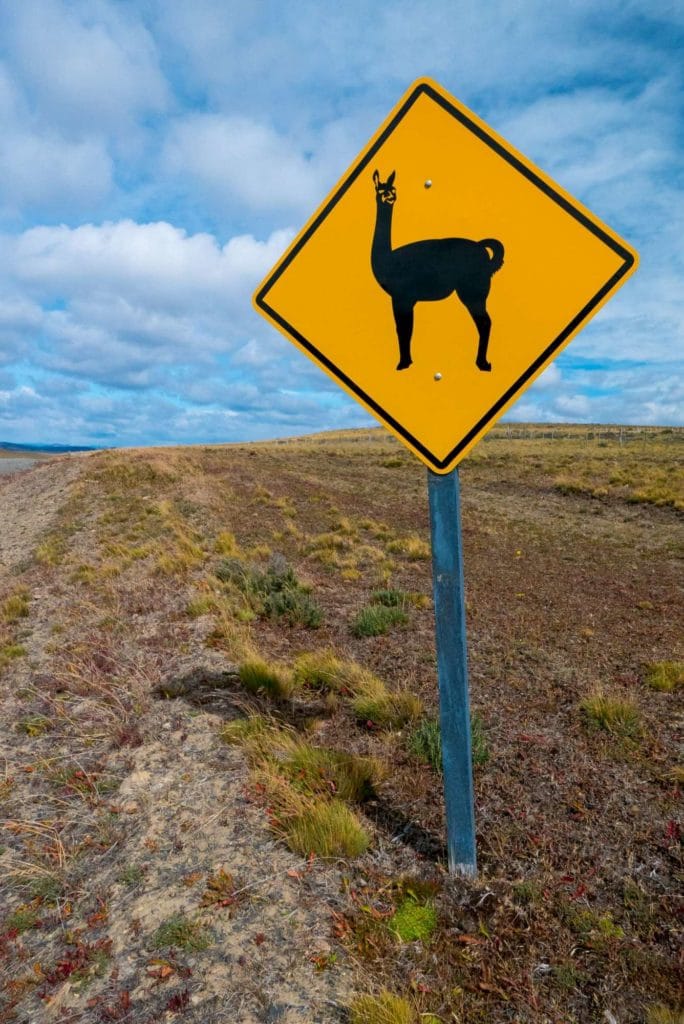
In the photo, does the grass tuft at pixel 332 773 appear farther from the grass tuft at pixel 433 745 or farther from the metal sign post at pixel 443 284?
the metal sign post at pixel 443 284

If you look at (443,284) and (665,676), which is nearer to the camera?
(443,284)

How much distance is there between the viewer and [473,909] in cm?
290

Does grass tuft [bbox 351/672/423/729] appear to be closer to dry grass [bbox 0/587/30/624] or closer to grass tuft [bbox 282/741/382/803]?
grass tuft [bbox 282/741/382/803]

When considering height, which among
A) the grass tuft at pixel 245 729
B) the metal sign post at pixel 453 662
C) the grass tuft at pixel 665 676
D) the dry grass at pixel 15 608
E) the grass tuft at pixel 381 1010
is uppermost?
the metal sign post at pixel 453 662

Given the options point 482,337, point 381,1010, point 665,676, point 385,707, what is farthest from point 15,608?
point 482,337

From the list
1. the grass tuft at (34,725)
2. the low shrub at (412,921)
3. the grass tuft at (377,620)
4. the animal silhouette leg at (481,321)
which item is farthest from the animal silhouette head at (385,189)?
the grass tuft at (377,620)

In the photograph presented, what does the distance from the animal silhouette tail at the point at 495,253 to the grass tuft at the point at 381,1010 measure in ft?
9.50

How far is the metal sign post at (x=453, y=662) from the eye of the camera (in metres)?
2.69

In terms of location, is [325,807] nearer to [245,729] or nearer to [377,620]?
[245,729]

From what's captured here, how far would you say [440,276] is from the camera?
2514 millimetres

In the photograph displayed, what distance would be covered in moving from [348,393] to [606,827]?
291 cm

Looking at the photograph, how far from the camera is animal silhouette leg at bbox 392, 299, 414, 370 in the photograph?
259cm

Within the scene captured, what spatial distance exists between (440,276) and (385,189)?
0.47 m

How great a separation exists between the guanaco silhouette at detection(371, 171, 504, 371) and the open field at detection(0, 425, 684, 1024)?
2.56 metres
